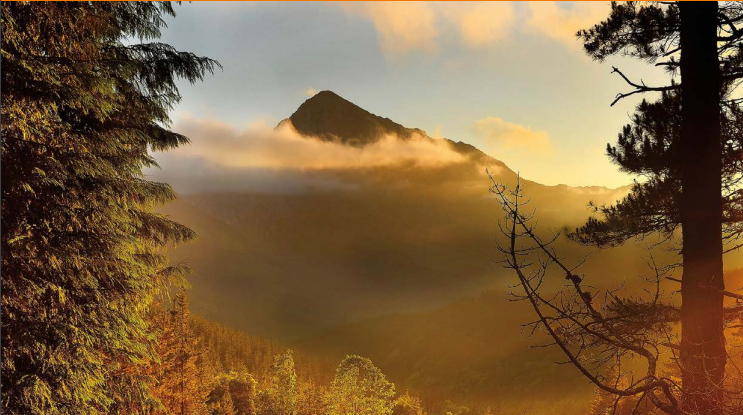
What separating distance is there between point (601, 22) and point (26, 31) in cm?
812

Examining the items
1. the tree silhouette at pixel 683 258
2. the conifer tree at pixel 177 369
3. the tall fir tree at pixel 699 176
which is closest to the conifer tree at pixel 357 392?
the conifer tree at pixel 177 369

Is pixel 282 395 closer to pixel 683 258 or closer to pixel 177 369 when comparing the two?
pixel 177 369

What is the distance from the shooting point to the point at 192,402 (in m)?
22.8

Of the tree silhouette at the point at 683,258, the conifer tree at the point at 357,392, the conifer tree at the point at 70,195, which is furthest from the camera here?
the conifer tree at the point at 357,392

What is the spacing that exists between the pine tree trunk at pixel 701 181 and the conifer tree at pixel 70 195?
753 centimetres

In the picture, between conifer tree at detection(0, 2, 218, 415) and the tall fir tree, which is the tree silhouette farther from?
conifer tree at detection(0, 2, 218, 415)

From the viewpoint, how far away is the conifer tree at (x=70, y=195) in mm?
5898

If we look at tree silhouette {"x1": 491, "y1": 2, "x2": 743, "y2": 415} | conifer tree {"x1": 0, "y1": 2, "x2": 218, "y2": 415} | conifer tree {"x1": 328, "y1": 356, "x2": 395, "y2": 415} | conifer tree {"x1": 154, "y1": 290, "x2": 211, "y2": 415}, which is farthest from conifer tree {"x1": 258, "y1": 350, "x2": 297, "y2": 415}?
tree silhouette {"x1": 491, "y1": 2, "x2": 743, "y2": 415}

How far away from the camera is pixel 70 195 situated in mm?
6477

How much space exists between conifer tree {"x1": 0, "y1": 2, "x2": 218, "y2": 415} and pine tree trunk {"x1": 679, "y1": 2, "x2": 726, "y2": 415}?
24.7 feet

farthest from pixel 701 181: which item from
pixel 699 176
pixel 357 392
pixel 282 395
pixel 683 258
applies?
pixel 282 395

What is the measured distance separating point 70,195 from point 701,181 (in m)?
7.93

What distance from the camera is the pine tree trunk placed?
139 inches

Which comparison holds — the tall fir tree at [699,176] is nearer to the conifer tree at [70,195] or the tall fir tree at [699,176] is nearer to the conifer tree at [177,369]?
the conifer tree at [70,195]
